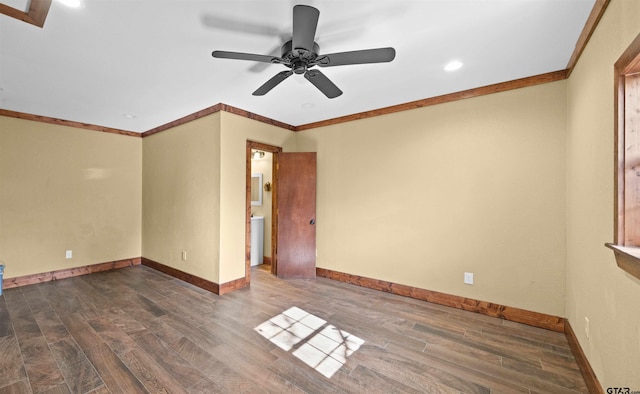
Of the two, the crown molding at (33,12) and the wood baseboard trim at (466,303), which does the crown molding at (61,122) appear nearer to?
the crown molding at (33,12)

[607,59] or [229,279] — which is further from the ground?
[607,59]

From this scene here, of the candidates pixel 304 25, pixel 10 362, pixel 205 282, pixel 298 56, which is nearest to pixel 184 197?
pixel 205 282

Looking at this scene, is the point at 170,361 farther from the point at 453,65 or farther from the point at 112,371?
the point at 453,65

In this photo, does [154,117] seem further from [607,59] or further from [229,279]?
[607,59]

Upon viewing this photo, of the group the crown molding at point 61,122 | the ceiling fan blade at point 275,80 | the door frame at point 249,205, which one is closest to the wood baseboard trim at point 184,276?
the door frame at point 249,205

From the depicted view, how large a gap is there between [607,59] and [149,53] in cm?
331

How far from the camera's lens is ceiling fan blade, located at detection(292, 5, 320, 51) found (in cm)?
154

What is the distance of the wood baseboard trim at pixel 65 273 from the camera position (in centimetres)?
386

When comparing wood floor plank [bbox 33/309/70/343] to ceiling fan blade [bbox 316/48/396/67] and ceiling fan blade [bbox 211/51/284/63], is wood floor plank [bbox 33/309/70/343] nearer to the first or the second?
ceiling fan blade [bbox 211/51/284/63]

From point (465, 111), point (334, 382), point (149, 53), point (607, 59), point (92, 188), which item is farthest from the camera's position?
point (92, 188)

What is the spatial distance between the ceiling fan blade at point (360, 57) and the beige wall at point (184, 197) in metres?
2.22

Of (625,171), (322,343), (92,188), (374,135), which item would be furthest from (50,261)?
(625,171)

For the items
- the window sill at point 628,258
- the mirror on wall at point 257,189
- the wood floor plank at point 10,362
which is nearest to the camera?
the window sill at point 628,258

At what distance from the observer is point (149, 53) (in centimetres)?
234
